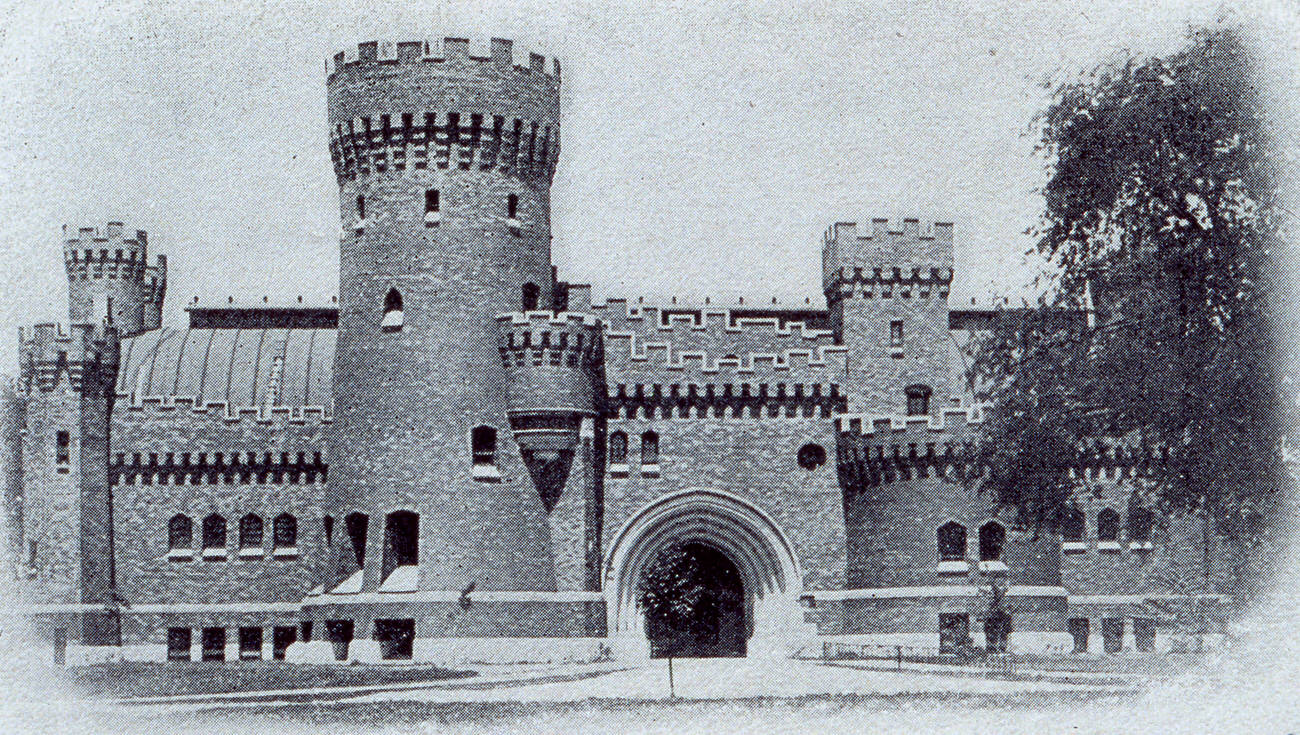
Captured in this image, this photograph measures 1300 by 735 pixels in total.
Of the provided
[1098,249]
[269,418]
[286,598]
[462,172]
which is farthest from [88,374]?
[1098,249]

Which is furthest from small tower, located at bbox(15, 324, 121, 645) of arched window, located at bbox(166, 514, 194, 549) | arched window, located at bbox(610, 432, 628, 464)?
arched window, located at bbox(610, 432, 628, 464)

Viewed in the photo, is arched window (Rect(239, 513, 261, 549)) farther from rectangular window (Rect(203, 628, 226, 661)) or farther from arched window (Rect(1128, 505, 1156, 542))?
arched window (Rect(1128, 505, 1156, 542))

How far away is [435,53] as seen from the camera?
165 ft

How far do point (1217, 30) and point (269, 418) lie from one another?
102 ft

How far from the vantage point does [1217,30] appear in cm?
3853

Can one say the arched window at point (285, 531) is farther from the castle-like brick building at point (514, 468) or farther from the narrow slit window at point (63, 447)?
the narrow slit window at point (63, 447)

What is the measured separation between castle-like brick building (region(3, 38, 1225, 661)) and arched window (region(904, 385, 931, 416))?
72 millimetres

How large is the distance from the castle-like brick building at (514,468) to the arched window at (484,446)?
6 centimetres

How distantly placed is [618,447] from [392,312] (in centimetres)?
769

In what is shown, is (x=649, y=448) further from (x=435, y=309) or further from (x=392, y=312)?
(x=392, y=312)

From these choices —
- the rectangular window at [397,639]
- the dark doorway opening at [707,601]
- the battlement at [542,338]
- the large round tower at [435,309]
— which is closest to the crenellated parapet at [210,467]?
the large round tower at [435,309]

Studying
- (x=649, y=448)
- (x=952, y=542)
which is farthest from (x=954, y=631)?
(x=649, y=448)

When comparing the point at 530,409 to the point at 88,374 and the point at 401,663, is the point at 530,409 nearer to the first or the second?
the point at 401,663

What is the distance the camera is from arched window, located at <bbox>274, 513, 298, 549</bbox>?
55.8 metres
